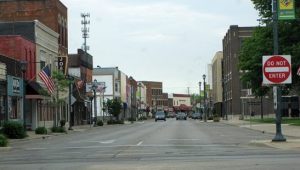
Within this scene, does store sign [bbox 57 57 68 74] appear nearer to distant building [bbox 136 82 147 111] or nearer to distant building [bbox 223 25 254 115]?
distant building [bbox 223 25 254 115]

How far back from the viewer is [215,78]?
151m

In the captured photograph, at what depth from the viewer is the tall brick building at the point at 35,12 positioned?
207ft

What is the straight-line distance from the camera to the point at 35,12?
64125mm

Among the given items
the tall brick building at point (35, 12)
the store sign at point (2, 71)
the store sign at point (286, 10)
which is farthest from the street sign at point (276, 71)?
the tall brick building at point (35, 12)

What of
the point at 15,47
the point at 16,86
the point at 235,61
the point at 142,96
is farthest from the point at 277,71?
the point at 142,96

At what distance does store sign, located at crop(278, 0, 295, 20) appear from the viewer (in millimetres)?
25909

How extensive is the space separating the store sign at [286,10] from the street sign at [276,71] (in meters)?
1.84

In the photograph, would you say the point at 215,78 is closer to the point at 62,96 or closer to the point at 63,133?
the point at 62,96

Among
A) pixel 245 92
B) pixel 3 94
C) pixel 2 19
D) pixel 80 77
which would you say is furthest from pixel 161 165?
pixel 245 92

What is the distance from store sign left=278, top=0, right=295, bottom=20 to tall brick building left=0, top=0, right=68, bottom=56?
40.1 metres

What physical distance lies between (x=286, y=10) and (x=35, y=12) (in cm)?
4262

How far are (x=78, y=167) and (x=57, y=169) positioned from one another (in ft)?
2.32

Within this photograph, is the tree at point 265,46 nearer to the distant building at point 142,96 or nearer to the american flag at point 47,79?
the american flag at point 47,79

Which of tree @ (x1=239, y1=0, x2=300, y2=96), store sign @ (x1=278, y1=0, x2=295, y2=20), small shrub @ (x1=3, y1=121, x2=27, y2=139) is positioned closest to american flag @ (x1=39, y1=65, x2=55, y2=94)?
small shrub @ (x1=3, y1=121, x2=27, y2=139)
